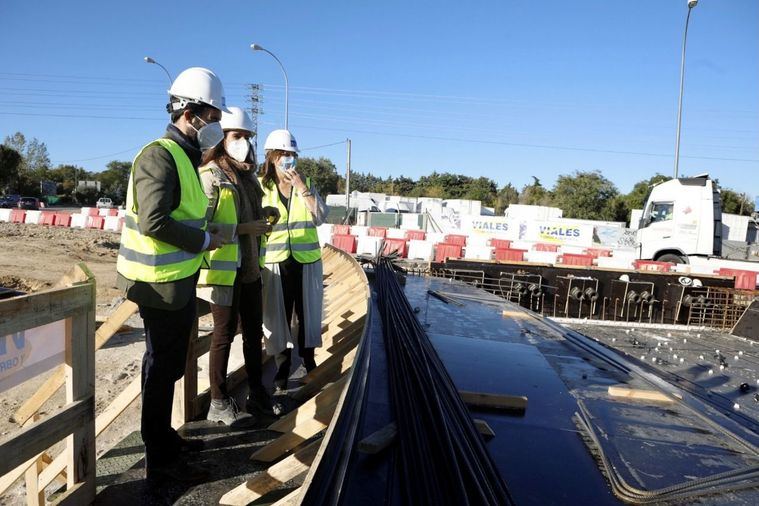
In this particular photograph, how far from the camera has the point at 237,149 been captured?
3.21 metres

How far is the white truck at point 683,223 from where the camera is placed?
51.3 feet

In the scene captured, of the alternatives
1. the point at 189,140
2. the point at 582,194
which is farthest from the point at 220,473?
the point at 582,194

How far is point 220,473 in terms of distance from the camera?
2533 mm

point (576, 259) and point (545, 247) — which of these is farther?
point (545, 247)

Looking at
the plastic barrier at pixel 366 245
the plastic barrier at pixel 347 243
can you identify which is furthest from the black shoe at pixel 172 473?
the plastic barrier at pixel 347 243

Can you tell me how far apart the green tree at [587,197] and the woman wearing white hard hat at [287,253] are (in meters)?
47.6

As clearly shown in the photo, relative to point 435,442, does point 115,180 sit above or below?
above

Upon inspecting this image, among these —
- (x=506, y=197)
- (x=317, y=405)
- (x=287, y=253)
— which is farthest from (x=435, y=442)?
(x=506, y=197)

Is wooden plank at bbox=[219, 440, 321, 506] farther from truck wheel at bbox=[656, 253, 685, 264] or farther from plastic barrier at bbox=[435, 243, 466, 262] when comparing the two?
truck wheel at bbox=[656, 253, 685, 264]

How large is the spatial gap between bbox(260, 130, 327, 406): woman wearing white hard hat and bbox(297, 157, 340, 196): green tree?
62350mm

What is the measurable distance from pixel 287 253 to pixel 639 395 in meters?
2.50

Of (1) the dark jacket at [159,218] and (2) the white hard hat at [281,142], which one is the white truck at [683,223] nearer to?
(2) the white hard hat at [281,142]

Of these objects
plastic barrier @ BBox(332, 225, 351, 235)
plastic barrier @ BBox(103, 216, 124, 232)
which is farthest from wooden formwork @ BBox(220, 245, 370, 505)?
plastic barrier @ BBox(103, 216, 124, 232)

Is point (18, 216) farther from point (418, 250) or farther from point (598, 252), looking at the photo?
point (598, 252)
